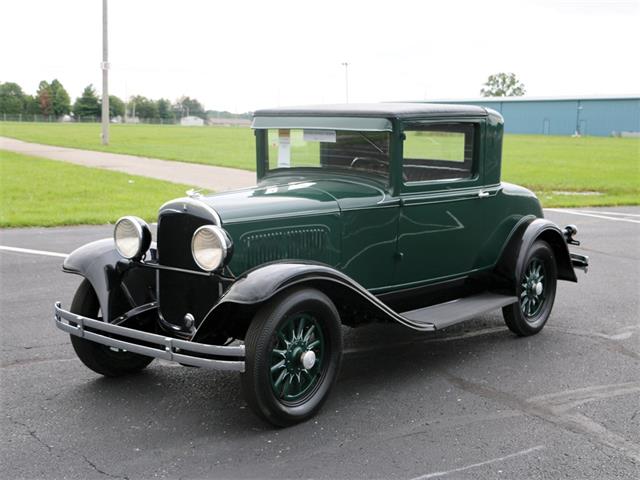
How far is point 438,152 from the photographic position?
18.0ft

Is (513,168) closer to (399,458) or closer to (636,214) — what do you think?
(636,214)

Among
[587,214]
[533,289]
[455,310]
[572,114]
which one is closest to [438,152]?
[455,310]

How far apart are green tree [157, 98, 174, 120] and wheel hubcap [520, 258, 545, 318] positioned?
102m

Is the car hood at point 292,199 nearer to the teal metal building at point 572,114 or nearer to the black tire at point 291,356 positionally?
the black tire at point 291,356

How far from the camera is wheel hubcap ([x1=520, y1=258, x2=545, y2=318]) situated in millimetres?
5898

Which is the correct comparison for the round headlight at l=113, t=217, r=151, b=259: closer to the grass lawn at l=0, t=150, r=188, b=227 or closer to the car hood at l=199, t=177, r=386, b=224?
the car hood at l=199, t=177, r=386, b=224

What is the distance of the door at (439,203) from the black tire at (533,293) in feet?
1.61

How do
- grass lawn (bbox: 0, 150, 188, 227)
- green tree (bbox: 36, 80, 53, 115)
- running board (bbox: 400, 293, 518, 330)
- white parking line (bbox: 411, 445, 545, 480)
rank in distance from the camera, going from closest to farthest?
white parking line (bbox: 411, 445, 545, 480) < running board (bbox: 400, 293, 518, 330) < grass lawn (bbox: 0, 150, 188, 227) < green tree (bbox: 36, 80, 53, 115)

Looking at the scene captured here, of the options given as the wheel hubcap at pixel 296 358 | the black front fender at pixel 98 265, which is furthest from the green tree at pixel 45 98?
the wheel hubcap at pixel 296 358

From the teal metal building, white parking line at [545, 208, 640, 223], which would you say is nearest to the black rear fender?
white parking line at [545, 208, 640, 223]

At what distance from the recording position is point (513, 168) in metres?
22.3

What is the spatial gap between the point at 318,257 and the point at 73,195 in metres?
10.2

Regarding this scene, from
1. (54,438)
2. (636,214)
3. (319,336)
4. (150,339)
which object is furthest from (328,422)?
(636,214)

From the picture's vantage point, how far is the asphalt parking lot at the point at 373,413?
3.64m
